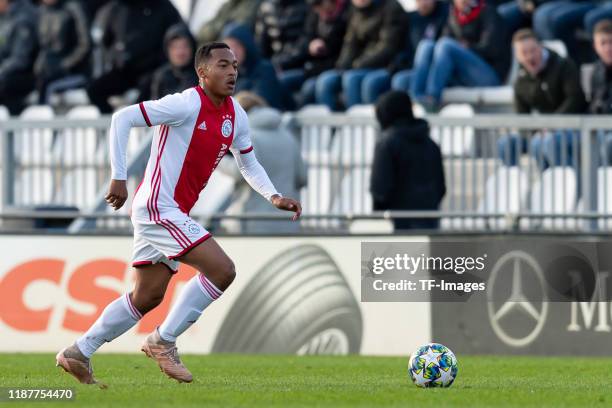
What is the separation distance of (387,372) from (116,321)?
8.41 feet

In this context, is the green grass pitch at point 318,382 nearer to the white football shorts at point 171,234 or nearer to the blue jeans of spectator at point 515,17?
the white football shorts at point 171,234

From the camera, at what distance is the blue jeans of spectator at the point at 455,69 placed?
18.4m

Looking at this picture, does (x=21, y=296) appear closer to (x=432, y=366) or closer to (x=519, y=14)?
(x=432, y=366)

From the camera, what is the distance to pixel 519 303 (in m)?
15.0

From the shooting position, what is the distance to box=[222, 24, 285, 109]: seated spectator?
729 inches

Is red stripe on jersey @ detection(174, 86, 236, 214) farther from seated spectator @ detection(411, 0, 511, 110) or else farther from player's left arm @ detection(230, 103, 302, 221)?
seated spectator @ detection(411, 0, 511, 110)

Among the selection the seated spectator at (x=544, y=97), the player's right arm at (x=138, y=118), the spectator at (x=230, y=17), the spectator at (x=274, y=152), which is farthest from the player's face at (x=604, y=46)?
the player's right arm at (x=138, y=118)

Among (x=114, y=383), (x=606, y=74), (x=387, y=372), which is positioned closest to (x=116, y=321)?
(x=114, y=383)

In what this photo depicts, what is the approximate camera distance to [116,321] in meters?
11.0

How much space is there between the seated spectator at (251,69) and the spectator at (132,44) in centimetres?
235

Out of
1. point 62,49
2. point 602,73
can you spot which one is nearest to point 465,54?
point 602,73

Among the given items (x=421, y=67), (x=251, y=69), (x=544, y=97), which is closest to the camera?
(x=544, y=97)

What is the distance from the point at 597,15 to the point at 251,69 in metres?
3.92

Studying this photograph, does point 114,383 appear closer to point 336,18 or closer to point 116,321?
point 116,321
